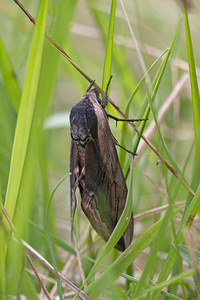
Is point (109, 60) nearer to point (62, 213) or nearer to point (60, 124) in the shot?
point (60, 124)

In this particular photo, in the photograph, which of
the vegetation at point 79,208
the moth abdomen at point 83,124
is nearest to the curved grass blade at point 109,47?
the vegetation at point 79,208

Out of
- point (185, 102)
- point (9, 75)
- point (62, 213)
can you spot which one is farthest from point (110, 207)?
point (185, 102)

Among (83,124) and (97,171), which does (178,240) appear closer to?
(97,171)

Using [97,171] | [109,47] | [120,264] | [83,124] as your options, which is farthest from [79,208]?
[109,47]

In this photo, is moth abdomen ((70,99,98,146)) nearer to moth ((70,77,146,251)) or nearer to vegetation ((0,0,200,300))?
moth ((70,77,146,251))

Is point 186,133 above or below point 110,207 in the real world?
above

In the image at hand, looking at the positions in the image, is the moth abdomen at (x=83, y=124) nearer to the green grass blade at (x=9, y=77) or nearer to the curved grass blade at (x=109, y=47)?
the curved grass blade at (x=109, y=47)

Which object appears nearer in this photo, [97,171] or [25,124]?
[25,124]

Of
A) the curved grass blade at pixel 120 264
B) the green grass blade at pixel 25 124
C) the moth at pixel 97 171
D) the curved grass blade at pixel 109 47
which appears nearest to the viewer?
the curved grass blade at pixel 120 264
